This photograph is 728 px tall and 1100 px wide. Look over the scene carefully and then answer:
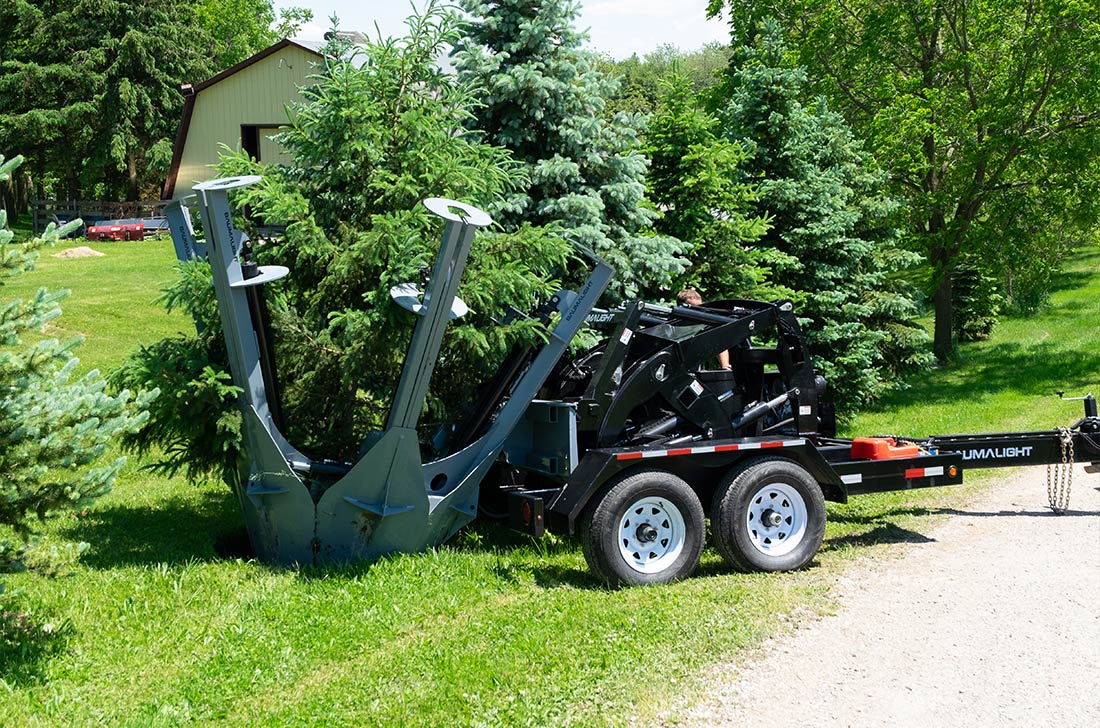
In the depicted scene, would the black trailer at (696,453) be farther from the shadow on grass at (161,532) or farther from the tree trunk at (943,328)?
the tree trunk at (943,328)

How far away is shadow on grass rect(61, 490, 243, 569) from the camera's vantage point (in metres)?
8.71

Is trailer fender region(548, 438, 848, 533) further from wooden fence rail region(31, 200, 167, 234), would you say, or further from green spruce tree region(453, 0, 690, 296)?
wooden fence rail region(31, 200, 167, 234)

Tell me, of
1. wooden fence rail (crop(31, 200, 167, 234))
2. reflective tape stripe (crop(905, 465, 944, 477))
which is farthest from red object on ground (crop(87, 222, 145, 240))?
reflective tape stripe (crop(905, 465, 944, 477))

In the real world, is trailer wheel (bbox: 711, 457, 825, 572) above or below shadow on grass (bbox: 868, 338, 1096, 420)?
above

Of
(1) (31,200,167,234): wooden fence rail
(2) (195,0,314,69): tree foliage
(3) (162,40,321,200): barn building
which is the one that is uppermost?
(2) (195,0,314,69): tree foliage

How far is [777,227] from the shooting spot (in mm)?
16375

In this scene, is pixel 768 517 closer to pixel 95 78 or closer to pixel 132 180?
pixel 95 78

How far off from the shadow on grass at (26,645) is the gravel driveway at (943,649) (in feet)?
12.2

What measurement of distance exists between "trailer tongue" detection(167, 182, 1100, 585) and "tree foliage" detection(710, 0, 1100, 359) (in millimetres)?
12754

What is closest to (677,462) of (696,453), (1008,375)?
(696,453)

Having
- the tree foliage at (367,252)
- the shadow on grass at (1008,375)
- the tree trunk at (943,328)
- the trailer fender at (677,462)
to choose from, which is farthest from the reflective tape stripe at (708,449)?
the tree trunk at (943,328)

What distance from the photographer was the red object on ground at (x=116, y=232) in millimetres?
41750

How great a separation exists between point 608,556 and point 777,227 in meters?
9.53

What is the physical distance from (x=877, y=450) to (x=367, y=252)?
4.66m
